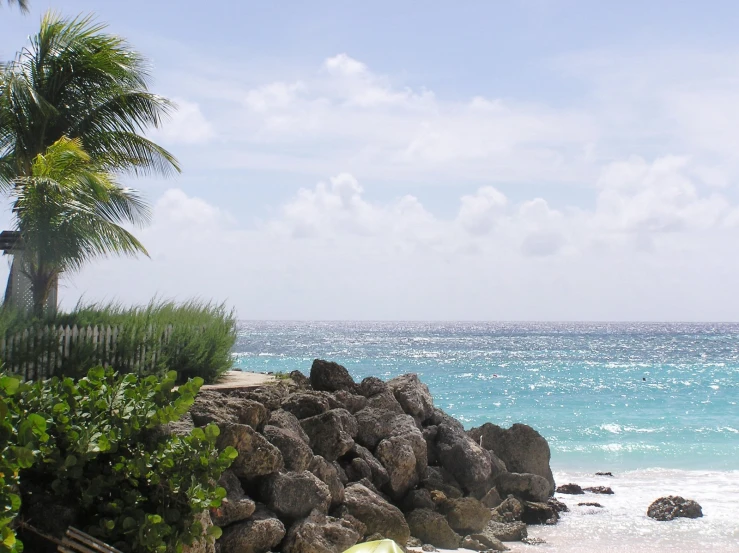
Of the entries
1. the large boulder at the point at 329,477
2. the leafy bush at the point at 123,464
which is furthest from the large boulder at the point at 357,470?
the leafy bush at the point at 123,464

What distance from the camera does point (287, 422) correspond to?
898 cm

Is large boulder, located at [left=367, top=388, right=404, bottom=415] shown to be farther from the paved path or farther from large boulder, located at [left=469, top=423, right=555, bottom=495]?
large boulder, located at [left=469, top=423, right=555, bottom=495]

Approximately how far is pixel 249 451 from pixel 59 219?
679 centimetres

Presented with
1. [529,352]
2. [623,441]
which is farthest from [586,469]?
[529,352]

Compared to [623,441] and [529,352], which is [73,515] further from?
[529,352]

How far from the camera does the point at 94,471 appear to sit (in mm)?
5352

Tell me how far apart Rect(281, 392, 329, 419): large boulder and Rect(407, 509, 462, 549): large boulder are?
186cm

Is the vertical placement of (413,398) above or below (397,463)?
above

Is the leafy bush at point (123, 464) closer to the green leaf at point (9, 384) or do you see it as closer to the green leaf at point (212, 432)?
the green leaf at point (212, 432)

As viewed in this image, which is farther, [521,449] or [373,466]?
[521,449]

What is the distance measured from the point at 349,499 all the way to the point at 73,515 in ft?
14.0

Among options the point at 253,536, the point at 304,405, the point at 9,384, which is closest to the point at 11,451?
the point at 9,384

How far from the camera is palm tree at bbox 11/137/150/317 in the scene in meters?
12.4

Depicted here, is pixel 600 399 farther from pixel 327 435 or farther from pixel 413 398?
pixel 327 435
